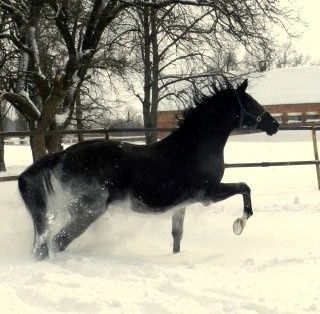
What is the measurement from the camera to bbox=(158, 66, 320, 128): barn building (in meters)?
42.6

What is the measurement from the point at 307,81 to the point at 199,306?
4720 centimetres

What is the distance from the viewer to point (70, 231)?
4.51 metres

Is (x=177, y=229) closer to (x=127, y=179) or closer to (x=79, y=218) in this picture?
(x=127, y=179)

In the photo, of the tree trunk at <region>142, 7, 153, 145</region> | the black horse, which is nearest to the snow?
the tree trunk at <region>142, 7, 153, 145</region>

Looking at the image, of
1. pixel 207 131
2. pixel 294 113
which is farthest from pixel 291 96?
pixel 207 131

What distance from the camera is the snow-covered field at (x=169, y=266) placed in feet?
10.1

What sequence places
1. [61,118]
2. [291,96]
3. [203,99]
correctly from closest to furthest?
[203,99]
[61,118]
[291,96]

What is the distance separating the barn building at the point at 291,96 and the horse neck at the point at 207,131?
113 ft

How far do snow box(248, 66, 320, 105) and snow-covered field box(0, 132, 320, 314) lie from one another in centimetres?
3680

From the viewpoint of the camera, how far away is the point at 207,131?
5223 millimetres

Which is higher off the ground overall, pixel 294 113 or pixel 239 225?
pixel 294 113

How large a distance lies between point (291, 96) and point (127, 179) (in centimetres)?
4259

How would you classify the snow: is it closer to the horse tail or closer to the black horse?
the black horse

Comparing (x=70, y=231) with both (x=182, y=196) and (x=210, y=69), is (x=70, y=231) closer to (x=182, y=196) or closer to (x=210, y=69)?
(x=182, y=196)
